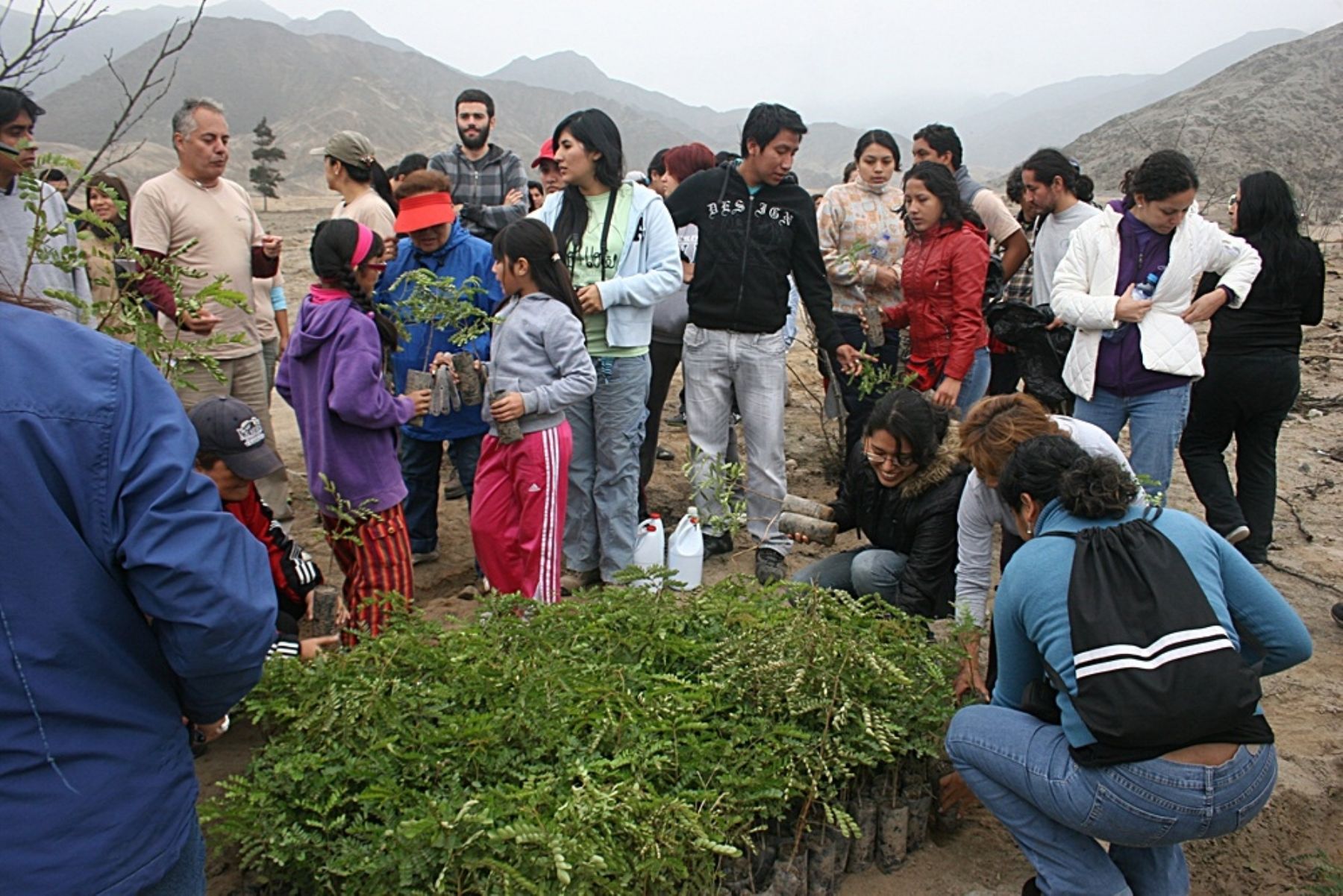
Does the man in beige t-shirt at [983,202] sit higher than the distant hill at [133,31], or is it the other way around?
the distant hill at [133,31]

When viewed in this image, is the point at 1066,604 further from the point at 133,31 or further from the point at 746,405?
the point at 133,31

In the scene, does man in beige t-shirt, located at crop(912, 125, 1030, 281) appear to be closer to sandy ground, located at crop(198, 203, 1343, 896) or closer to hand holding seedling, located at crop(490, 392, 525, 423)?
sandy ground, located at crop(198, 203, 1343, 896)

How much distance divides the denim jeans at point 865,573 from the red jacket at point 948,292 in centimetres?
131

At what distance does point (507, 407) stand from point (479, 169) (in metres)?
2.84

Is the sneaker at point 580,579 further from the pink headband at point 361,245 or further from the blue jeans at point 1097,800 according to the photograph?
the blue jeans at point 1097,800

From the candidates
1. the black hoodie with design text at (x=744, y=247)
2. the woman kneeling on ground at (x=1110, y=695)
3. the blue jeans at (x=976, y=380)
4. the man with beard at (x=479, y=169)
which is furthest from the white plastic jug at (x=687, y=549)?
the man with beard at (x=479, y=169)

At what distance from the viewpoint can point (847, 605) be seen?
10.3 feet

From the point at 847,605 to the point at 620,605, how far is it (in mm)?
→ 760

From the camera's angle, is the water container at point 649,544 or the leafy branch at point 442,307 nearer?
the leafy branch at point 442,307

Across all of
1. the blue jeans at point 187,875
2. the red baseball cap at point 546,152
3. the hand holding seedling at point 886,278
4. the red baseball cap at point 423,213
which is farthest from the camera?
the hand holding seedling at point 886,278

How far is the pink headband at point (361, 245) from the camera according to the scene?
3371mm

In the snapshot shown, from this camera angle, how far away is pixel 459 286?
14.1 feet

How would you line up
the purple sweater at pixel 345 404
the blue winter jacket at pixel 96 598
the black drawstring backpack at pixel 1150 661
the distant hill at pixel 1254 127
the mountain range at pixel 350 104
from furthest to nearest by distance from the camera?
the mountain range at pixel 350 104 → the distant hill at pixel 1254 127 → the purple sweater at pixel 345 404 → the black drawstring backpack at pixel 1150 661 → the blue winter jacket at pixel 96 598

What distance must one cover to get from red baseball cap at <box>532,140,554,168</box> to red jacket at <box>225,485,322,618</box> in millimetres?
2227
